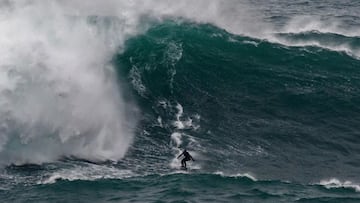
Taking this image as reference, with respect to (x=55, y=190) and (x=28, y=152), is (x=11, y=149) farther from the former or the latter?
(x=55, y=190)

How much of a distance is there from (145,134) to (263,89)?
38.3ft

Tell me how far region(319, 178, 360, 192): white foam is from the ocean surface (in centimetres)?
12

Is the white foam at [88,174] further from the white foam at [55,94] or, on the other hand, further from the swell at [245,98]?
the swell at [245,98]

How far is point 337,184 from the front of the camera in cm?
3394

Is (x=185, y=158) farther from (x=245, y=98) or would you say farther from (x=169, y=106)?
(x=245, y=98)

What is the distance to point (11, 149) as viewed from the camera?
121ft

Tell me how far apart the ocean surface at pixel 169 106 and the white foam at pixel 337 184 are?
123 millimetres

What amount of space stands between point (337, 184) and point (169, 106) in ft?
51.3

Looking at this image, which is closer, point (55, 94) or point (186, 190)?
point (186, 190)

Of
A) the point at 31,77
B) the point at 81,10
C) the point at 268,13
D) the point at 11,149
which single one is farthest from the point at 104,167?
the point at 268,13

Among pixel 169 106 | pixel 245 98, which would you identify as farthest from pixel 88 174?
pixel 245 98

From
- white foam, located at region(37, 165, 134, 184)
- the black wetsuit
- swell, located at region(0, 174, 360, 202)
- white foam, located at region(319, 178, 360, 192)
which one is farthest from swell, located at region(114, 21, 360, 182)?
white foam, located at region(37, 165, 134, 184)

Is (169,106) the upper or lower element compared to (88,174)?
upper

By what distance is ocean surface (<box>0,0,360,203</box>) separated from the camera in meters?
33.5
